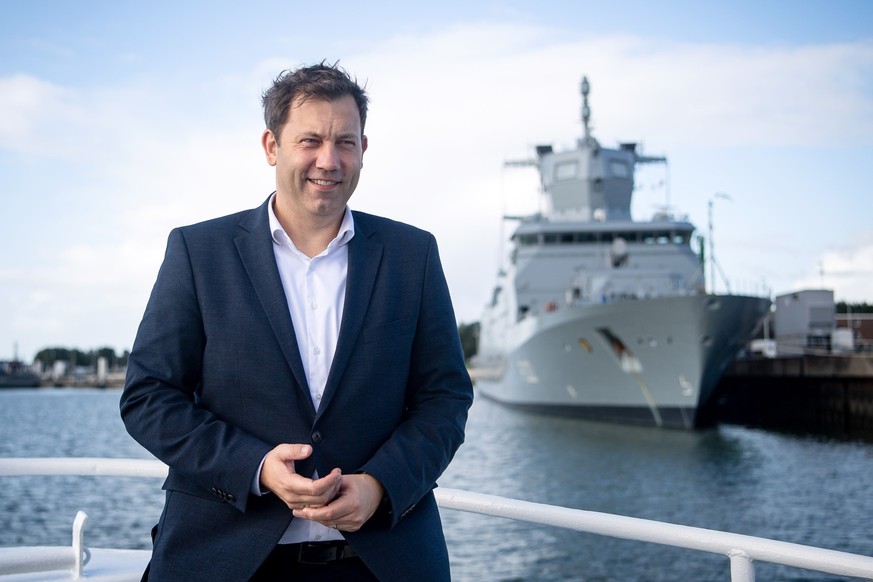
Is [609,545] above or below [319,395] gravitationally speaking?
below

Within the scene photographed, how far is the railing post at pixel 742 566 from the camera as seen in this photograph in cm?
154

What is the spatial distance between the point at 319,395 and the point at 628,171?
95.2 ft

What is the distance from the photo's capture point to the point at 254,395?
1496 mm

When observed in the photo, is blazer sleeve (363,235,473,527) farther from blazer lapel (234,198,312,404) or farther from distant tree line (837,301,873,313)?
distant tree line (837,301,873,313)

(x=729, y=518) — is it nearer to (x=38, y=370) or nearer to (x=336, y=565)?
(x=336, y=565)

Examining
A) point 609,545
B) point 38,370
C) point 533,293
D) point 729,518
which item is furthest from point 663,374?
point 38,370

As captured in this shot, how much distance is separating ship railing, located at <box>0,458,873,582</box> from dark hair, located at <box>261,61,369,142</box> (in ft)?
2.90

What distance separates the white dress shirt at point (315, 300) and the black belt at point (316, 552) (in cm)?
1

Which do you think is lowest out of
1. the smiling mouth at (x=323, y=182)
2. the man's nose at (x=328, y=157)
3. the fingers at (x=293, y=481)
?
the fingers at (x=293, y=481)

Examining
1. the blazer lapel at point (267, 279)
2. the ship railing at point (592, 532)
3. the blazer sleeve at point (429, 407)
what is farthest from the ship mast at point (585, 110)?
the blazer lapel at point (267, 279)

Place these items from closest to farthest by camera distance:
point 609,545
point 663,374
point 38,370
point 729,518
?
point 609,545, point 729,518, point 663,374, point 38,370

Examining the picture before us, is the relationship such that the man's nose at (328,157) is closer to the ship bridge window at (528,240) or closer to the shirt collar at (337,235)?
the shirt collar at (337,235)

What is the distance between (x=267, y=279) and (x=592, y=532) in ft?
2.91

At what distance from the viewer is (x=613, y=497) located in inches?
483
